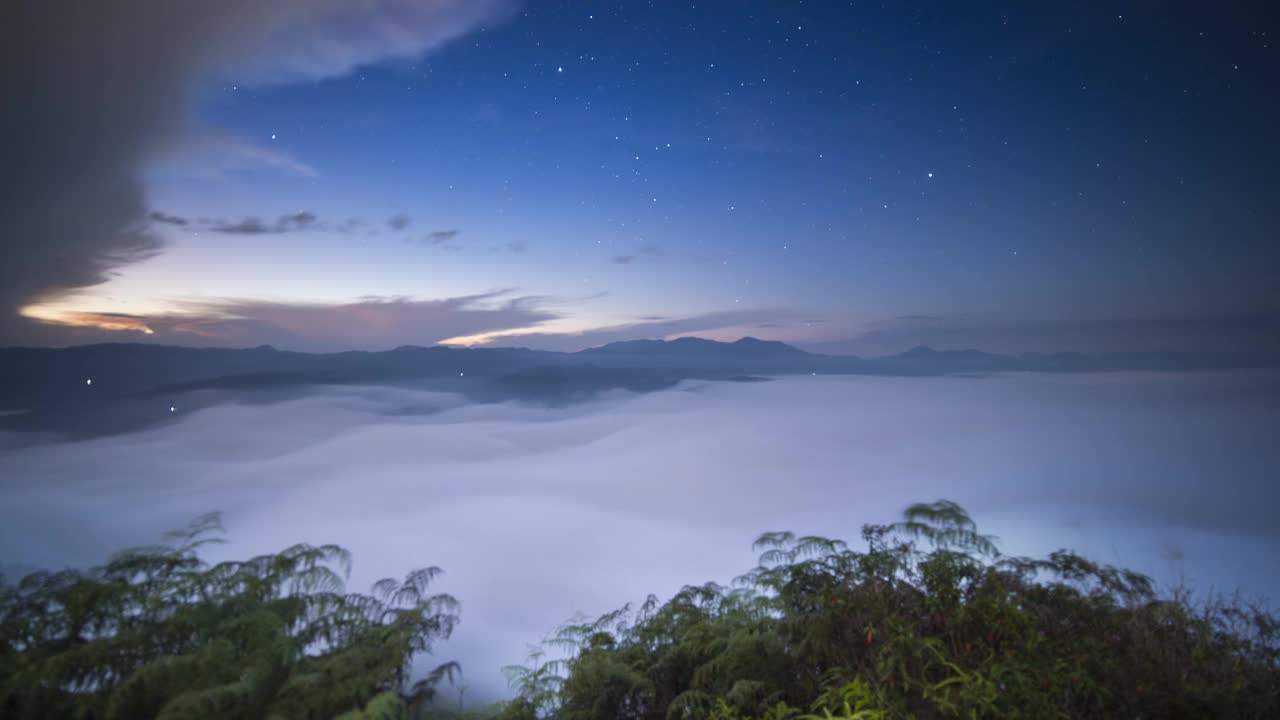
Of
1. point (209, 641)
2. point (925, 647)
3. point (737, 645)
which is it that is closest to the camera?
point (925, 647)

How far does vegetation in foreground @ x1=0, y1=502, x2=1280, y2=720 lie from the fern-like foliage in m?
0.01

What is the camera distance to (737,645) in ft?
9.83

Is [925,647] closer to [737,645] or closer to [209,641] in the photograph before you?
[737,645]

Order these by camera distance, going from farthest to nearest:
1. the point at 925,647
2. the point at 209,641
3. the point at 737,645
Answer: the point at 209,641, the point at 737,645, the point at 925,647

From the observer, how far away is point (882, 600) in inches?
122

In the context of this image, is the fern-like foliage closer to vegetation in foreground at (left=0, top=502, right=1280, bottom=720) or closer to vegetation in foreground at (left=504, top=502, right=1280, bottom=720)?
vegetation in foreground at (left=0, top=502, right=1280, bottom=720)

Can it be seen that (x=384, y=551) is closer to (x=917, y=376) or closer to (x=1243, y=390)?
(x=1243, y=390)

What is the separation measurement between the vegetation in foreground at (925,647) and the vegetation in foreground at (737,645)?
0.01 meters

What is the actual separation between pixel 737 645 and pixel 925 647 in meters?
1.08

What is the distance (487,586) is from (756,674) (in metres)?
13.4

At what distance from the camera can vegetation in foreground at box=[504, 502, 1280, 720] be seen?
228 cm

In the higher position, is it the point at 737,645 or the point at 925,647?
the point at 925,647

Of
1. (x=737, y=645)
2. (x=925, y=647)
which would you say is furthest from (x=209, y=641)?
(x=925, y=647)

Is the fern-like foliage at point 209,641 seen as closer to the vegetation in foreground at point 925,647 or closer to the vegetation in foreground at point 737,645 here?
the vegetation in foreground at point 737,645
